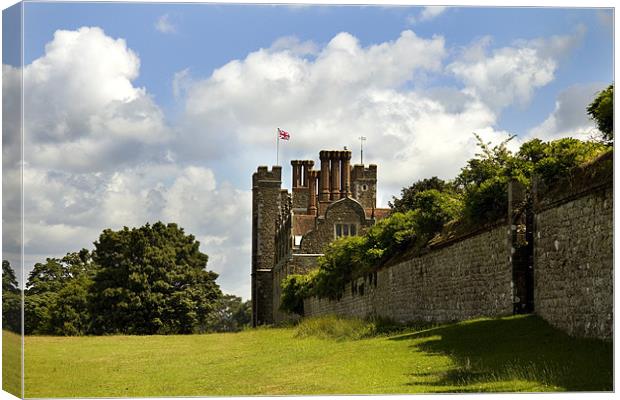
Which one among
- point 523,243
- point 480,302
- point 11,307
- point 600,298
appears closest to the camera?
point 11,307

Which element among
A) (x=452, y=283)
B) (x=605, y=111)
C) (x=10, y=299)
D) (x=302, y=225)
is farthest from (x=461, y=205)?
(x=302, y=225)

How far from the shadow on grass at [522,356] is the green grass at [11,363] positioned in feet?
17.5

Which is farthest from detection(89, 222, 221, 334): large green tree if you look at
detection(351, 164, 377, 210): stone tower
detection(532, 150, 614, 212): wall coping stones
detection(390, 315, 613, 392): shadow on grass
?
detection(532, 150, 614, 212): wall coping stones

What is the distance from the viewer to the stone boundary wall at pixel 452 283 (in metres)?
18.1

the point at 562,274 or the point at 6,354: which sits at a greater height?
the point at 562,274

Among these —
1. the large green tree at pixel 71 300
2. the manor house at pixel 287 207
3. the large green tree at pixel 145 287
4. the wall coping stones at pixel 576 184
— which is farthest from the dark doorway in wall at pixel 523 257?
the manor house at pixel 287 207

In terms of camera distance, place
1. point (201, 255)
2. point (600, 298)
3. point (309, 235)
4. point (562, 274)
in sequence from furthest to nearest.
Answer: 1. point (201, 255)
2. point (309, 235)
3. point (562, 274)
4. point (600, 298)

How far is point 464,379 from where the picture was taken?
12773 millimetres

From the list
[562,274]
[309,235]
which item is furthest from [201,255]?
[562,274]

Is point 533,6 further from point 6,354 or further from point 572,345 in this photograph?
point 6,354

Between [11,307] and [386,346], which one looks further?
[386,346]

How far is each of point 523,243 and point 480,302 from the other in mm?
1974

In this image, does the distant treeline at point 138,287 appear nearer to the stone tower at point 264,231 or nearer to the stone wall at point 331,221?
the stone wall at point 331,221

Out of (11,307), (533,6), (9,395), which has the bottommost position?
(9,395)
